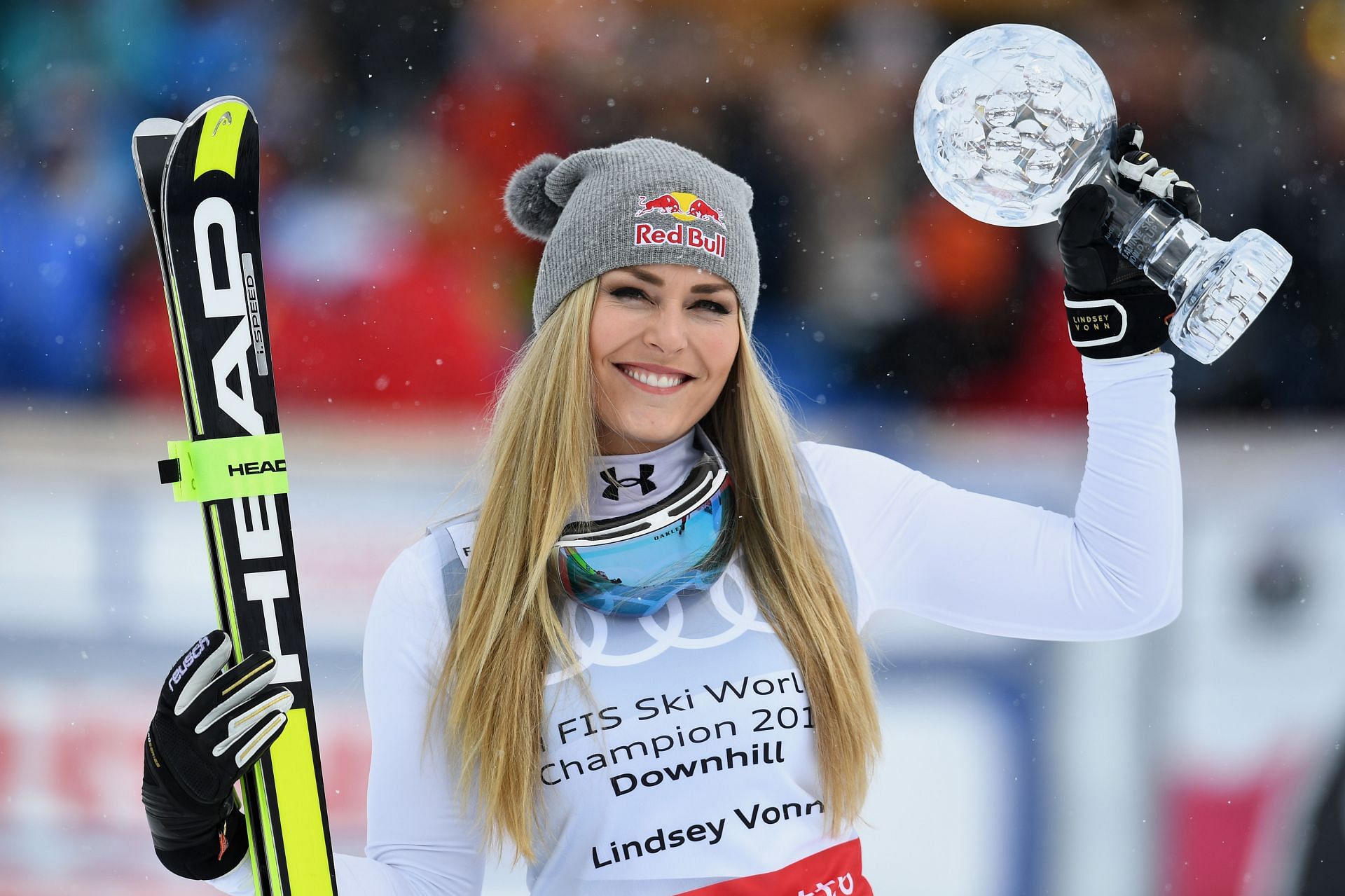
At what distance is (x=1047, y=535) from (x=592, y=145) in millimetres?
2372

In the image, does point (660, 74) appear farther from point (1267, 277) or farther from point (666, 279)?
point (1267, 277)

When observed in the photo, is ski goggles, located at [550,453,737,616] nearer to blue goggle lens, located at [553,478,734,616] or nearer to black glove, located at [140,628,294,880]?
→ blue goggle lens, located at [553,478,734,616]

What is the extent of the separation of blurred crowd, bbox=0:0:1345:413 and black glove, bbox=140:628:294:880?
214cm

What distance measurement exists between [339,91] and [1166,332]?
9.46 ft

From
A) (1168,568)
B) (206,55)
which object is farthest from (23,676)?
(1168,568)

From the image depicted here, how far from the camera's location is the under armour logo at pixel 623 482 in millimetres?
1719

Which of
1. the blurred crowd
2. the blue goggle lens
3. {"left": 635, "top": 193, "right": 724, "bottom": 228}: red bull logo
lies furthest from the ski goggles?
the blurred crowd

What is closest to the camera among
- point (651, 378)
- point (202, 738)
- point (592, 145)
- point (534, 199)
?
point (202, 738)

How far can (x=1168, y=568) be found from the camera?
1.63 metres

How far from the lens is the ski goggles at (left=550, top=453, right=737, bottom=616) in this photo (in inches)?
62.9

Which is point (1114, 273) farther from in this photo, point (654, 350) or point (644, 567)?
point (644, 567)

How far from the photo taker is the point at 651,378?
165cm

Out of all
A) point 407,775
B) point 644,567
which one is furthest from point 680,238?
point 407,775

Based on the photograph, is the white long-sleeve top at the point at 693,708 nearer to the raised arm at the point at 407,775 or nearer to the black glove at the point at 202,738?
the raised arm at the point at 407,775
